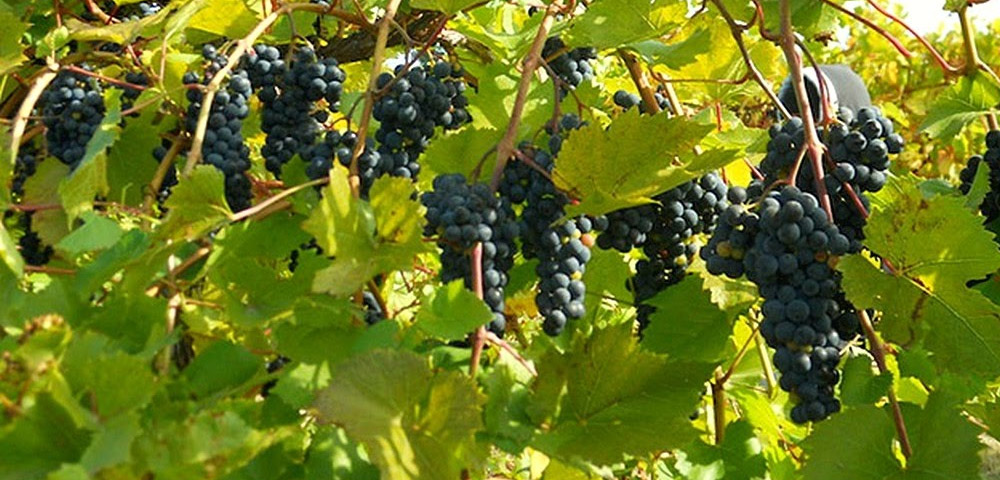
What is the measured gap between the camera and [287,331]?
0.92 meters

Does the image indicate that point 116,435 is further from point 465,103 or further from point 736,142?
point 736,142

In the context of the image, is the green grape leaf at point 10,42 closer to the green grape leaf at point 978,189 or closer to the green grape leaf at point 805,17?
the green grape leaf at point 805,17

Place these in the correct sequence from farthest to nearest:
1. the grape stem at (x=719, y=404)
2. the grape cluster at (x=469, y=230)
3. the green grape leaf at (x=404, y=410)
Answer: the grape stem at (x=719, y=404)
the grape cluster at (x=469, y=230)
the green grape leaf at (x=404, y=410)

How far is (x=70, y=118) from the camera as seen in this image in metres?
1.23

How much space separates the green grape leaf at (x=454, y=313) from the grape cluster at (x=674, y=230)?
33cm

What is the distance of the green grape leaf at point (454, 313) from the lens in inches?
34.6

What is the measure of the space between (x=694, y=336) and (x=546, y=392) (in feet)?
1.08

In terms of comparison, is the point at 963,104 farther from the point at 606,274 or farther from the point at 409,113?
the point at 409,113

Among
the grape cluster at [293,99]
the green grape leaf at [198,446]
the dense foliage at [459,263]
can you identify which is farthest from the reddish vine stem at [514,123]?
the green grape leaf at [198,446]

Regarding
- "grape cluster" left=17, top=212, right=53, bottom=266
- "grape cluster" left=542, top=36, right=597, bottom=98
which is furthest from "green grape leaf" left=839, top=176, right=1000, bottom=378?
"grape cluster" left=17, top=212, right=53, bottom=266

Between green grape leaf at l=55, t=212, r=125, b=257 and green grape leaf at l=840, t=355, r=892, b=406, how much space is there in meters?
0.65

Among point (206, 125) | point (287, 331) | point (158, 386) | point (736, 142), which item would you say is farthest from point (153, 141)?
point (736, 142)

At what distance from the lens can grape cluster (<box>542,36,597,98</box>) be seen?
1.44 metres

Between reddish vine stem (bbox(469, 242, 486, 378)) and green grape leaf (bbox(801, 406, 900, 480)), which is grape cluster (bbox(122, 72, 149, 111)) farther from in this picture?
green grape leaf (bbox(801, 406, 900, 480))
